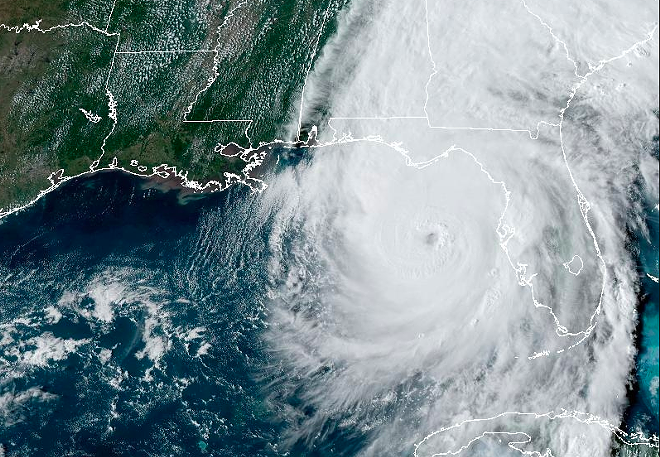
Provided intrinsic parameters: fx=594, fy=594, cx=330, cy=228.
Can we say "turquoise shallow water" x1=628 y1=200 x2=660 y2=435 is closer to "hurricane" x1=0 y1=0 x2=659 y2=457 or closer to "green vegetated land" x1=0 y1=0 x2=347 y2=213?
"hurricane" x1=0 y1=0 x2=659 y2=457

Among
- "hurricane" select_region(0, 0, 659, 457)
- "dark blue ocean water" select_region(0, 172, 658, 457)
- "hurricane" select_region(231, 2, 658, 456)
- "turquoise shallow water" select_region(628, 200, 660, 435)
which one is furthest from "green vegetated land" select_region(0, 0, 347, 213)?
"turquoise shallow water" select_region(628, 200, 660, 435)

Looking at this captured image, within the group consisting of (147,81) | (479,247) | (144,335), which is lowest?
(144,335)

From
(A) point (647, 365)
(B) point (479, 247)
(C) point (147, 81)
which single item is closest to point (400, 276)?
(B) point (479, 247)

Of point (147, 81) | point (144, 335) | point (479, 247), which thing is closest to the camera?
point (479, 247)

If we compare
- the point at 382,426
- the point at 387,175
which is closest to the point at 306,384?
the point at 382,426

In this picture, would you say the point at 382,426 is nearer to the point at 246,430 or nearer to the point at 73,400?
the point at 246,430

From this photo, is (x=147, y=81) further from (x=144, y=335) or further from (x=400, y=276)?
(x=400, y=276)
